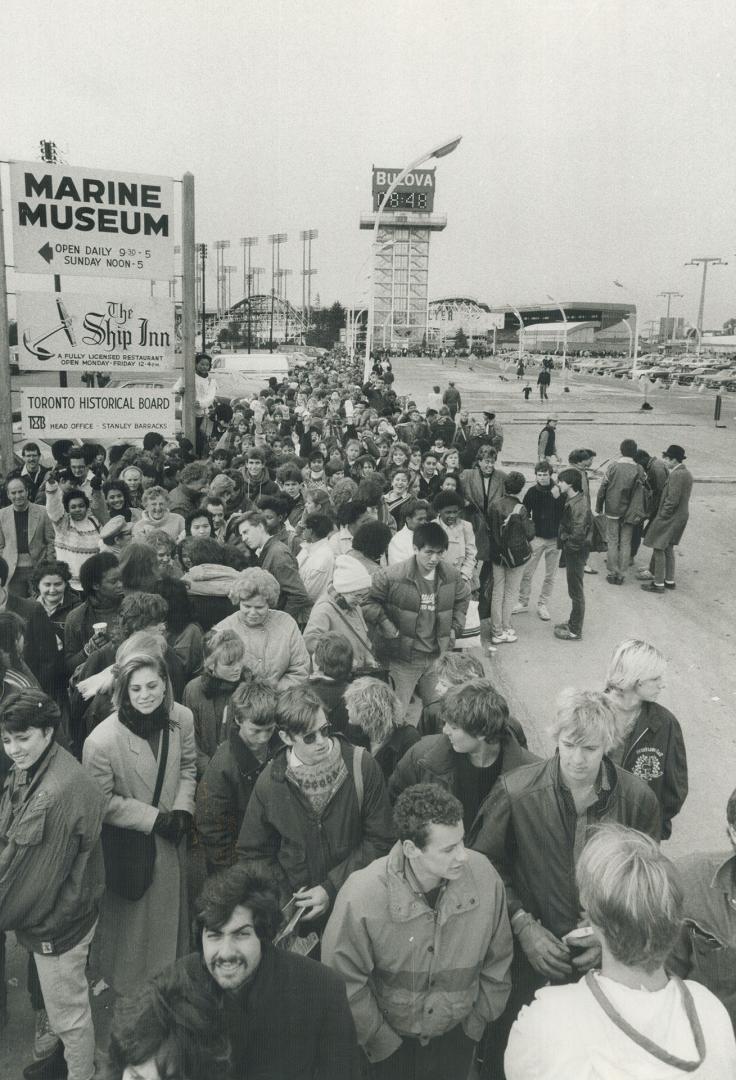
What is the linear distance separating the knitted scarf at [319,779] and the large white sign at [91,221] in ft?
27.2

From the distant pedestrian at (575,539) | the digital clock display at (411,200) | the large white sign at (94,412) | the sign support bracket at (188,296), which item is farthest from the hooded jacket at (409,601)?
the digital clock display at (411,200)

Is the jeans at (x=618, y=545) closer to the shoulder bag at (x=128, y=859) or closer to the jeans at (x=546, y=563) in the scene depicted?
the jeans at (x=546, y=563)

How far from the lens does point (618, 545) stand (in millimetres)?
10445

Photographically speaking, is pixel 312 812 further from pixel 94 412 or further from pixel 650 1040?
pixel 94 412

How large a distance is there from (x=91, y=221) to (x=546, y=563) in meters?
6.49

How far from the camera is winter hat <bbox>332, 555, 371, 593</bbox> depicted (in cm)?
522

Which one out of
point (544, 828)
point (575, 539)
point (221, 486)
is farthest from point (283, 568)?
point (575, 539)

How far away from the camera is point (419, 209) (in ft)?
431

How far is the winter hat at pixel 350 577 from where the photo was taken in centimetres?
522

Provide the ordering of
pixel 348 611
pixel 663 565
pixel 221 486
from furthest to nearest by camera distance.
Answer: pixel 663 565, pixel 221 486, pixel 348 611

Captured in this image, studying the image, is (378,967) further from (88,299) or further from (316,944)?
(88,299)

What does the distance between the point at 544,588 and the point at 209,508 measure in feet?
13.0

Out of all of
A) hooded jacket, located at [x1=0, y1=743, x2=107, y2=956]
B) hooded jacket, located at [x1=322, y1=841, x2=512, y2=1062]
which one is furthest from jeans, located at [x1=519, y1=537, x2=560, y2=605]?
hooded jacket, located at [x1=0, y1=743, x2=107, y2=956]

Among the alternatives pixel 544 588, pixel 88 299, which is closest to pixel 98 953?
pixel 544 588
